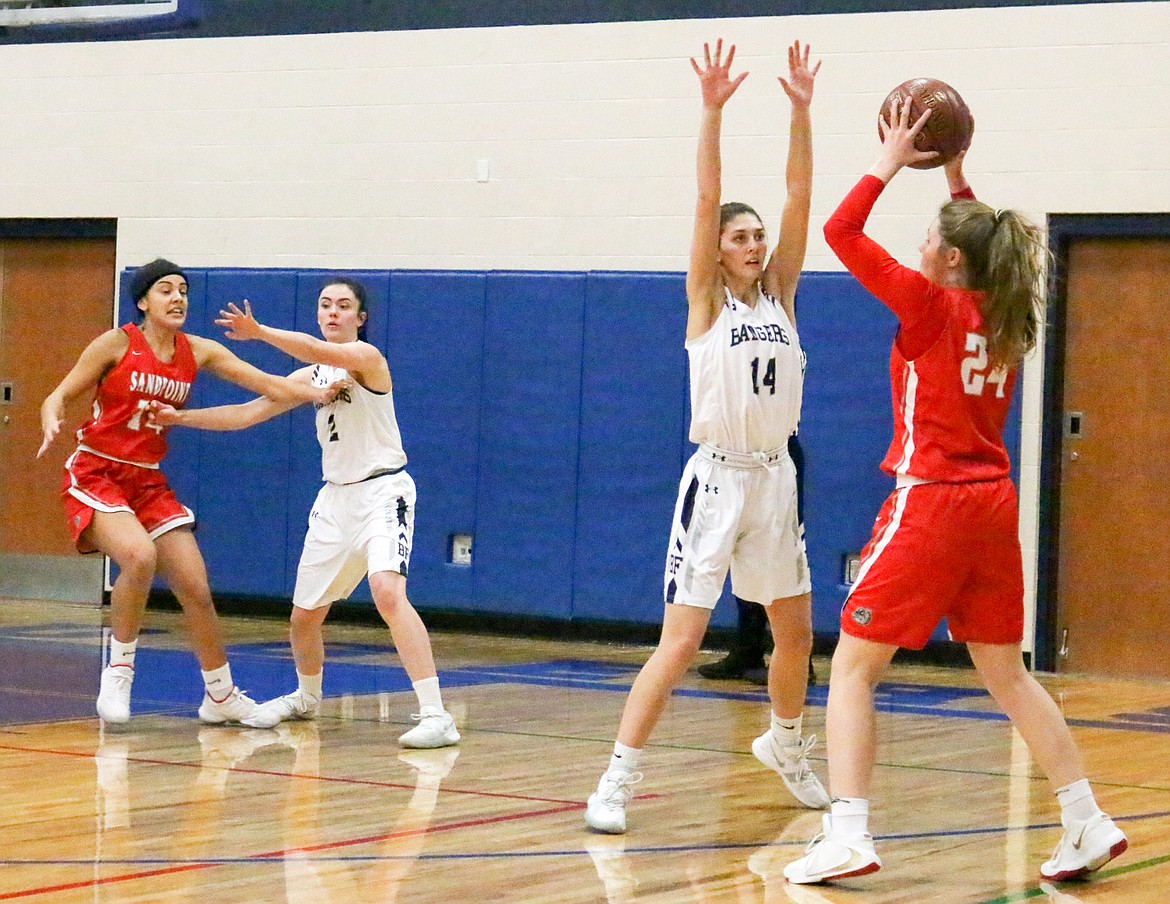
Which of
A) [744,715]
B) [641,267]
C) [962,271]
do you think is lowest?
[744,715]

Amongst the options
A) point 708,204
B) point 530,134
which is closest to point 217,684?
point 708,204

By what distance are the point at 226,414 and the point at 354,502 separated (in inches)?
24.9

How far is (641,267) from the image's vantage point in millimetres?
10172

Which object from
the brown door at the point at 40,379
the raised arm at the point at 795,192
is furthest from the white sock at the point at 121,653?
the brown door at the point at 40,379

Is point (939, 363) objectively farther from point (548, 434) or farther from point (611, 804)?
point (548, 434)

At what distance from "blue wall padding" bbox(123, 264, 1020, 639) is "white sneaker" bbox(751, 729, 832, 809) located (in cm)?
448

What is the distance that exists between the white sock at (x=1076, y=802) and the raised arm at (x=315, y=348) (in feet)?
9.50

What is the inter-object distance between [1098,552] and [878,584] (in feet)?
18.1

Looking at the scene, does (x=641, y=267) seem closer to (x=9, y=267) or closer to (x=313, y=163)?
(x=313, y=163)

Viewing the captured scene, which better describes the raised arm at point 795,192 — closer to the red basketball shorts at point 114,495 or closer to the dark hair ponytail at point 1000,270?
the dark hair ponytail at point 1000,270

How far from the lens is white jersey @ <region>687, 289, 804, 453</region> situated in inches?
188

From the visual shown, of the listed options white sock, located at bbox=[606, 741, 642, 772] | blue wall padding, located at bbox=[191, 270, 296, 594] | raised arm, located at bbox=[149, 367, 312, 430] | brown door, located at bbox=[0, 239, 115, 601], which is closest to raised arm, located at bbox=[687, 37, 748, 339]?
white sock, located at bbox=[606, 741, 642, 772]

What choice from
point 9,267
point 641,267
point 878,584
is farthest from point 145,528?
point 9,267

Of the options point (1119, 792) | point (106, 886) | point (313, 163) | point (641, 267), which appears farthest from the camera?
point (313, 163)
